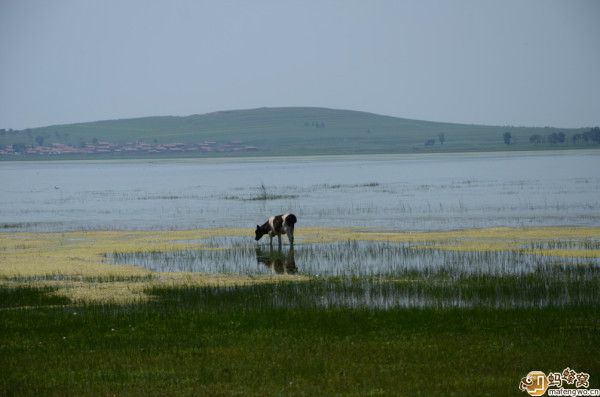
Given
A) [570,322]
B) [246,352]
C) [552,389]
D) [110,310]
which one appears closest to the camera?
[552,389]

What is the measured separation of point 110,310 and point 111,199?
56.5 meters

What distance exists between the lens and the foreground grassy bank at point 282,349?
14.5 metres

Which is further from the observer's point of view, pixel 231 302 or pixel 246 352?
pixel 231 302

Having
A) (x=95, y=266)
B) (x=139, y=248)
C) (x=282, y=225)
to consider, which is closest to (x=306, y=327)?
(x=95, y=266)

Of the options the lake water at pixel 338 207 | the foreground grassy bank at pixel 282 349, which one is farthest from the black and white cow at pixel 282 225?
the foreground grassy bank at pixel 282 349

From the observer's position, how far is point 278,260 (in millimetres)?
32344

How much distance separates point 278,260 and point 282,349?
1541cm

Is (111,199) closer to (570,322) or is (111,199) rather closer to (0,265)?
(0,265)

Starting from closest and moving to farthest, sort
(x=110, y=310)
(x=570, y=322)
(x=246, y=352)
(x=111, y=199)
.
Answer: (x=246, y=352) → (x=570, y=322) → (x=110, y=310) → (x=111, y=199)

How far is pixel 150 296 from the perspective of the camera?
23.9m

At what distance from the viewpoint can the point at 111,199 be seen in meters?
77.4

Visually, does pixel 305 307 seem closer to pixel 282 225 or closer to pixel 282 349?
pixel 282 349

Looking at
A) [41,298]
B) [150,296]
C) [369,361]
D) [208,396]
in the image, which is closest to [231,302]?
[150,296]

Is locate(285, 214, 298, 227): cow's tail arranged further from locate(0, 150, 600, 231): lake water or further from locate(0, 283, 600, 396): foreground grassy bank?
locate(0, 283, 600, 396): foreground grassy bank
